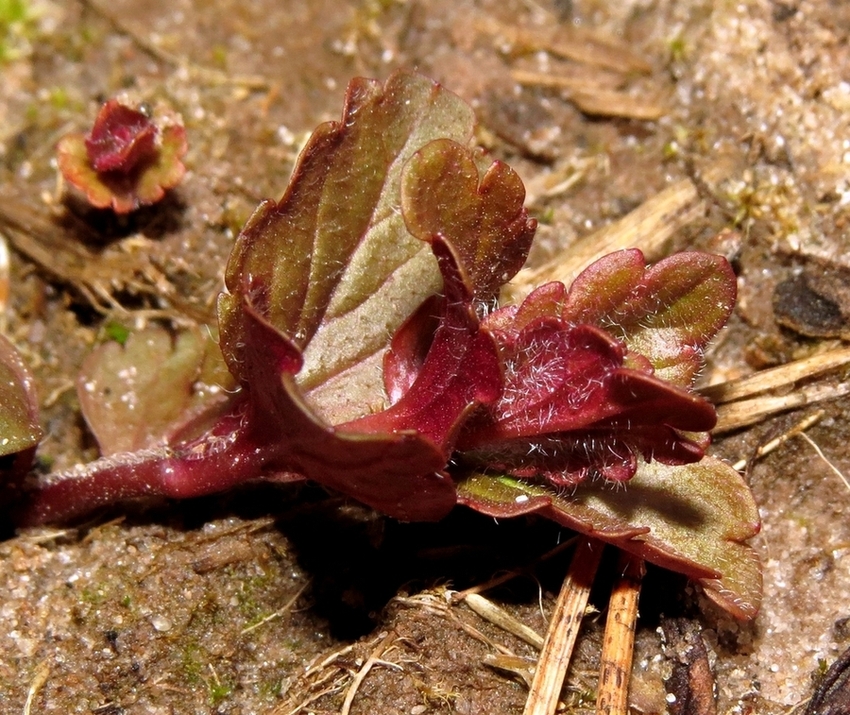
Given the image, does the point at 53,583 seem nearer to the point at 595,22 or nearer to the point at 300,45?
the point at 300,45

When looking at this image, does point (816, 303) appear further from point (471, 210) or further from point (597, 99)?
point (471, 210)

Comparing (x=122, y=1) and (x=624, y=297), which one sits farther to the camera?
(x=122, y=1)

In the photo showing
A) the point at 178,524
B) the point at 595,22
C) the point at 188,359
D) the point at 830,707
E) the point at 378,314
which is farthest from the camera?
the point at 595,22

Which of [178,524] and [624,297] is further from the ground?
[624,297]

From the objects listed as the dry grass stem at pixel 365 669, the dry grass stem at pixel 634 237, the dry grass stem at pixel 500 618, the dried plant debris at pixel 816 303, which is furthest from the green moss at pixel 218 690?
the dried plant debris at pixel 816 303

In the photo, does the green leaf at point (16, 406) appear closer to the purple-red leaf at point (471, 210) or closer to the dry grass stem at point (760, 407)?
the purple-red leaf at point (471, 210)

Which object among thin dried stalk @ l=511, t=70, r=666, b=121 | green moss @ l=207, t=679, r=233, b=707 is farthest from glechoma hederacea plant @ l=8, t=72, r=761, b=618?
thin dried stalk @ l=511, t=70, r=666, b=121

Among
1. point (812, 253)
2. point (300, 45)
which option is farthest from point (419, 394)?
point (300, 45)

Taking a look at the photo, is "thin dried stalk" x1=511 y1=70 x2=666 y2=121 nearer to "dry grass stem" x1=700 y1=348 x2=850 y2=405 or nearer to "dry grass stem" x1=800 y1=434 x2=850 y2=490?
"dry grass stem" x1=700 y1=348 x2=850 y2=405
